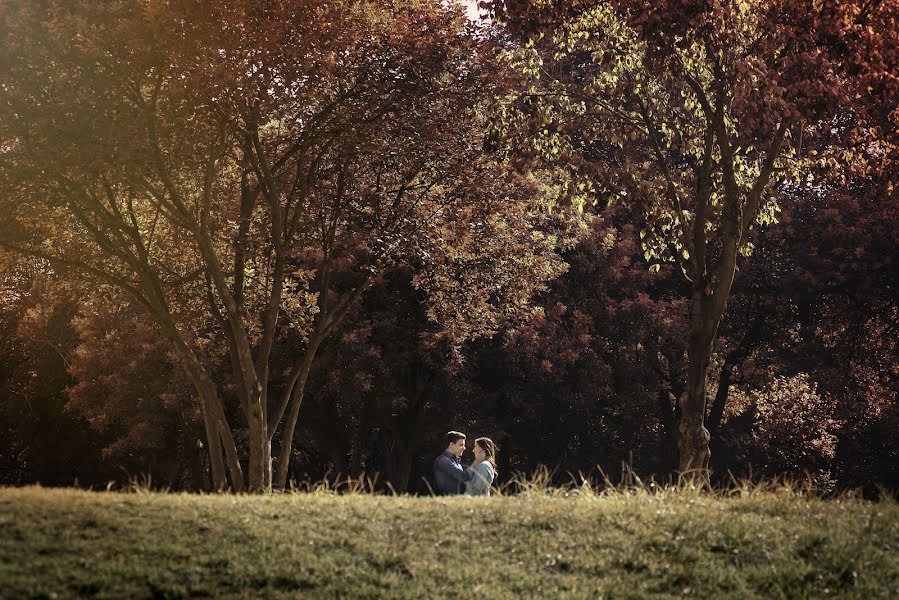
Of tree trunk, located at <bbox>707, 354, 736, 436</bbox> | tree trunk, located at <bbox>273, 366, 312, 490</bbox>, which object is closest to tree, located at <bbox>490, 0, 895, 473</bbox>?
tree trunk, located at <bbox>273, 366, 312, 490</bbox>

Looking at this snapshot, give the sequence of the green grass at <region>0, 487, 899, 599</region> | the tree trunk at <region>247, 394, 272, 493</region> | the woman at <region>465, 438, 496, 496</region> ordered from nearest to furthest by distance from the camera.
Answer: the green grass at <region>0, 487, 899, 599</region>, the woman at <region>465, 438, 496, 496</region>, the tree trunk at <region>247, 394, 272, 493</region>

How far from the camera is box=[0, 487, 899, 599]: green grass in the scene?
8.96 meters

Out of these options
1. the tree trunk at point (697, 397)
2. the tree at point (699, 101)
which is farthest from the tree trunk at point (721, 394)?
the tree trunk at point (697, 397)

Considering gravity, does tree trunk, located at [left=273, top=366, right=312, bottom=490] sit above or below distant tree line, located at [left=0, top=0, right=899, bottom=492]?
below

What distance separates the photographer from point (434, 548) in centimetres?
1016

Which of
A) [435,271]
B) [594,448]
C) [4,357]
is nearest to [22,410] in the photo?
[4,357]

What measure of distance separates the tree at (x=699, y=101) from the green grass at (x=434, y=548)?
4379mm

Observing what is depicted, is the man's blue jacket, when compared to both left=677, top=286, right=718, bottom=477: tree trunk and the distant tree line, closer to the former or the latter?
the distant tree line

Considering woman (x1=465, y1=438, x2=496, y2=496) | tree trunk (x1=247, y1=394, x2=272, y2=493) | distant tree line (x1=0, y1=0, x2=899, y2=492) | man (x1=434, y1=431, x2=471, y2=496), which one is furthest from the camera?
tree trunk (x1=247, y1=394, x2=272, y2=493)

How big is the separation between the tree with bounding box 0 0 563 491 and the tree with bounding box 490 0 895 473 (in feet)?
6.27

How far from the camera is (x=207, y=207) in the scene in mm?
16797

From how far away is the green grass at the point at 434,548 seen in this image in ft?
29.4

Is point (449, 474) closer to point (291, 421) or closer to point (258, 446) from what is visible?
point (258, 446)

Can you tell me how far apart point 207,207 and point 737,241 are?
8.00 metres
